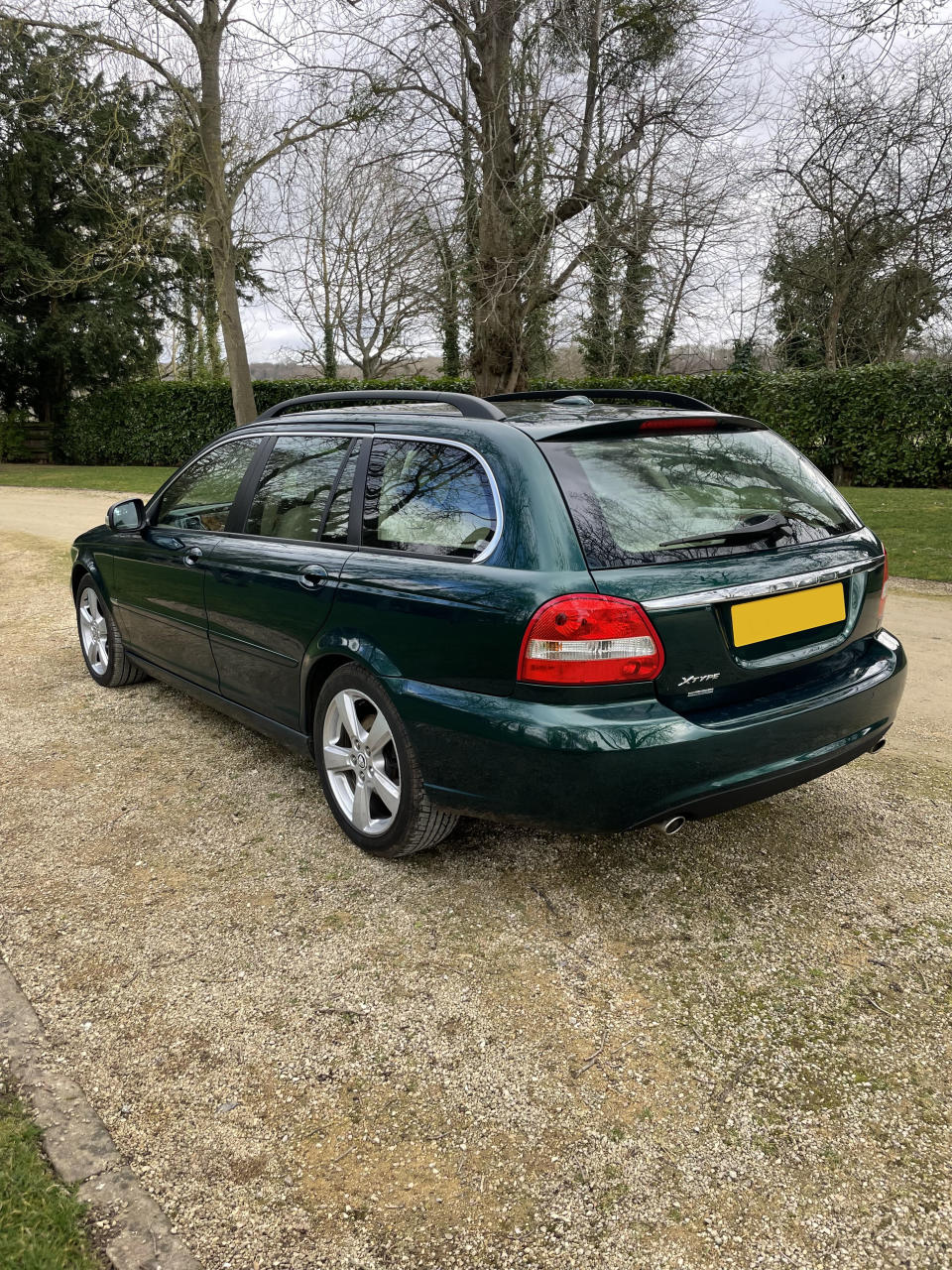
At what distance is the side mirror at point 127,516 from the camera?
15.9 ft

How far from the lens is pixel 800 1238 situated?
177 centimetres

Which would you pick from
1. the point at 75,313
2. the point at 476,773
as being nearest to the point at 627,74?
the point at 476,773

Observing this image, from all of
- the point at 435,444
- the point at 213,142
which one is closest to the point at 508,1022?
the point at 435,444

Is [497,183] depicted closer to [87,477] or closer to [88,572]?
[88,572]

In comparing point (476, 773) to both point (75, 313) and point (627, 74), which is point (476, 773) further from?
point (75, 313)

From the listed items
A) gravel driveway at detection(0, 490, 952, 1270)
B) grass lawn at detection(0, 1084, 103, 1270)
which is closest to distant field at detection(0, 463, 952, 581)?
gravel driveway at detection(0, 490, 952, 1270)

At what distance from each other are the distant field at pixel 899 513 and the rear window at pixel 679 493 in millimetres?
6185

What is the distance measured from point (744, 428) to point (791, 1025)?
79.9 inches

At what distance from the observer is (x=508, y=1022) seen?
2.42 metres

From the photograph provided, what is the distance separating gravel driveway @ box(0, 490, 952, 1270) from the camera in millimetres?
1839

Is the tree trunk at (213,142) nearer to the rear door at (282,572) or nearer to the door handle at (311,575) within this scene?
the rear door at (282,572)

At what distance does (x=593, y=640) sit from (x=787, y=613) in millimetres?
728

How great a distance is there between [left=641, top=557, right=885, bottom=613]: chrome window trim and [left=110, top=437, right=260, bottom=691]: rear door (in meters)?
2.30

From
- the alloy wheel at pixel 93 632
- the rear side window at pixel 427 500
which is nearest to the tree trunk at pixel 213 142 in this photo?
the alloy wheel at pixel 93 632
